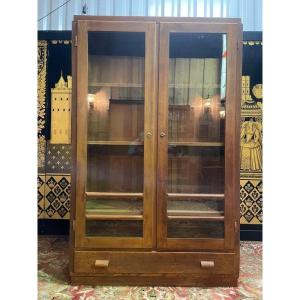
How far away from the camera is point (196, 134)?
67.1 inches

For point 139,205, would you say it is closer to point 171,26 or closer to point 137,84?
point 137,84

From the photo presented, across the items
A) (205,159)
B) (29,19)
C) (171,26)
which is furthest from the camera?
(205,159)

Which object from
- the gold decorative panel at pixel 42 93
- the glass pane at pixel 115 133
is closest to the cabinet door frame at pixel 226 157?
the glass pane at pixel 115 133

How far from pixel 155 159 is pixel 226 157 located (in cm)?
40

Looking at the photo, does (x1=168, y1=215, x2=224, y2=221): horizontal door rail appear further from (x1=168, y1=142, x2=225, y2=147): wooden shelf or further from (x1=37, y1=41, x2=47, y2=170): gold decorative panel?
(x1=37, y1=41, x2=47, y2=170): gold decorative panel

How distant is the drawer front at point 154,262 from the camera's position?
1594 mm

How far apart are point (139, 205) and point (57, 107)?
1190mm

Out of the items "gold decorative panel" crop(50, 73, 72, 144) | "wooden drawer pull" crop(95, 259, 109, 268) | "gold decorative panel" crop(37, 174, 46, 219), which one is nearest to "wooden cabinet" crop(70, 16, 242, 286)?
"wooden drawer pull" crop(95, 259, 109, 268)

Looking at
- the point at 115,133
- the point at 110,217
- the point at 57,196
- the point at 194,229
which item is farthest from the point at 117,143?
the point at 57,196

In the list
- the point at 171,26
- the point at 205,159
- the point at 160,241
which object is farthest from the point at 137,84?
the point at 160,241

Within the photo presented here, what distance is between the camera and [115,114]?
5.67ft

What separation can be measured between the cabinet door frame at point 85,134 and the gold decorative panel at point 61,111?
78 centimetres

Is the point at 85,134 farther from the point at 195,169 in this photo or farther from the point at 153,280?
the point at 153,280

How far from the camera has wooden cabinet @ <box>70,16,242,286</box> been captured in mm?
1584
